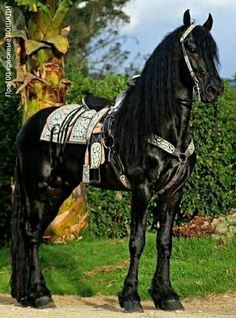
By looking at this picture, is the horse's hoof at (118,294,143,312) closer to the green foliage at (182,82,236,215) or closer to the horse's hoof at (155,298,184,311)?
the horse's hoof at (155,298,184,311)

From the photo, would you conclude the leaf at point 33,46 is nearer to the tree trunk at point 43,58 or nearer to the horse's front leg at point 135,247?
the tree trunk at point 43,58

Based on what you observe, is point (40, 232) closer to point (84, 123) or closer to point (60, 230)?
point (84, 123)

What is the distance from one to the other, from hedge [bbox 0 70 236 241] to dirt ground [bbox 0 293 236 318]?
139 inches

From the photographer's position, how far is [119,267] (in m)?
10.7

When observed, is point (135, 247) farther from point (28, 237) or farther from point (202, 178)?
point (202, 178)

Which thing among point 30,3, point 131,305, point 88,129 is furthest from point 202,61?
point 30,3

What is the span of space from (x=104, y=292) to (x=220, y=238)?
2.19 meters

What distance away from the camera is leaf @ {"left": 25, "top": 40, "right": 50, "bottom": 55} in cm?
1159

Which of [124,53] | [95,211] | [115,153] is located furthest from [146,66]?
[124,53]

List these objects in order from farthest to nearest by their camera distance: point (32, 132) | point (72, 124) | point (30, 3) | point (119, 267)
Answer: point (30, 3) → point (119, 267) → point (32, 132) → point (72, 124)

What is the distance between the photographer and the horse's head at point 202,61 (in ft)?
24.8

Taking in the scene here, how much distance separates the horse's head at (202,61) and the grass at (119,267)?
2783 millimetres

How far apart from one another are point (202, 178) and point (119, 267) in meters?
2.86

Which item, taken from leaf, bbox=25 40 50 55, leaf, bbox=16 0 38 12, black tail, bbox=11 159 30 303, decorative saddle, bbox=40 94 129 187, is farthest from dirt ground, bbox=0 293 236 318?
leaf, bbox=16 0 38 12
